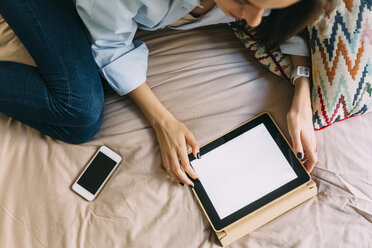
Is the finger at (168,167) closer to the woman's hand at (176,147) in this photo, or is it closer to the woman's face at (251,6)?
the woman's hand at (176,147)

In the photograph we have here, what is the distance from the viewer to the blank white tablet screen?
0.74 m

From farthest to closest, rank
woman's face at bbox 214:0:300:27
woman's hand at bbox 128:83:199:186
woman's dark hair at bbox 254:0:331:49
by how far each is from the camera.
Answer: woman's hand at bbox 128:83:199:186
woman's dark hair at bbox 254:0:331:49
woman's face at bbox 214:0:300:27

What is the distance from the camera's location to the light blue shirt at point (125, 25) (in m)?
0.67

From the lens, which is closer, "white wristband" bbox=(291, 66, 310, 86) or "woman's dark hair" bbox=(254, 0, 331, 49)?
"woman's dark hair" bbox=(254, 0, 331, 49)

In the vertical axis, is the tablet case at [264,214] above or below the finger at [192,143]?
below

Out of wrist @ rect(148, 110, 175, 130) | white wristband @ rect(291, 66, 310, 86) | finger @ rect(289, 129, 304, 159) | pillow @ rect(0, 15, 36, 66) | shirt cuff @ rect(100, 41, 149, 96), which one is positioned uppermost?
pillow @ rect(0, 15, 36, 66)

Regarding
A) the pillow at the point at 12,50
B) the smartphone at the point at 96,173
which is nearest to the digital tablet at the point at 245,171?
the smartphone at the point at 96,173

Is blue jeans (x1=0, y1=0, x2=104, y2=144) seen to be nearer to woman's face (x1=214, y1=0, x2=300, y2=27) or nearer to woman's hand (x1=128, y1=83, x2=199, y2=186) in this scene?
woman's hand (x1=128, y1=83, x2=199, y2=186)

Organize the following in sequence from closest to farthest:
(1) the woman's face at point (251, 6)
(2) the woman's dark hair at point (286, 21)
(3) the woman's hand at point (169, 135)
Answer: (1) the woman's face at point (251, 6) → (2) the woman's dark hair at point (286, 21) → (3) the woman's hand at point (169, 135)

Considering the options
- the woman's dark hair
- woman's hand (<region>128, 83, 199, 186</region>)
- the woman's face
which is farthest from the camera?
woman's hand (<region>128, 83, 199, 186</region>)

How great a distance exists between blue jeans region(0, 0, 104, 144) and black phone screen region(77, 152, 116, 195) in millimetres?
79

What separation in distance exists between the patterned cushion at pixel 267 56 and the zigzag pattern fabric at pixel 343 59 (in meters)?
0.09

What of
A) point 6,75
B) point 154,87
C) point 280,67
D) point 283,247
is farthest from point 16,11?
point 283,247

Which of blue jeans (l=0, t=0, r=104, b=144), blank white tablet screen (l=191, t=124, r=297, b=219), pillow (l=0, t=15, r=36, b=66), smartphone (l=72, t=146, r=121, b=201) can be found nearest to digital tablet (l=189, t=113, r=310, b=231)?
blank white tablet screen (l=191, t=124, r=297, b=219)
